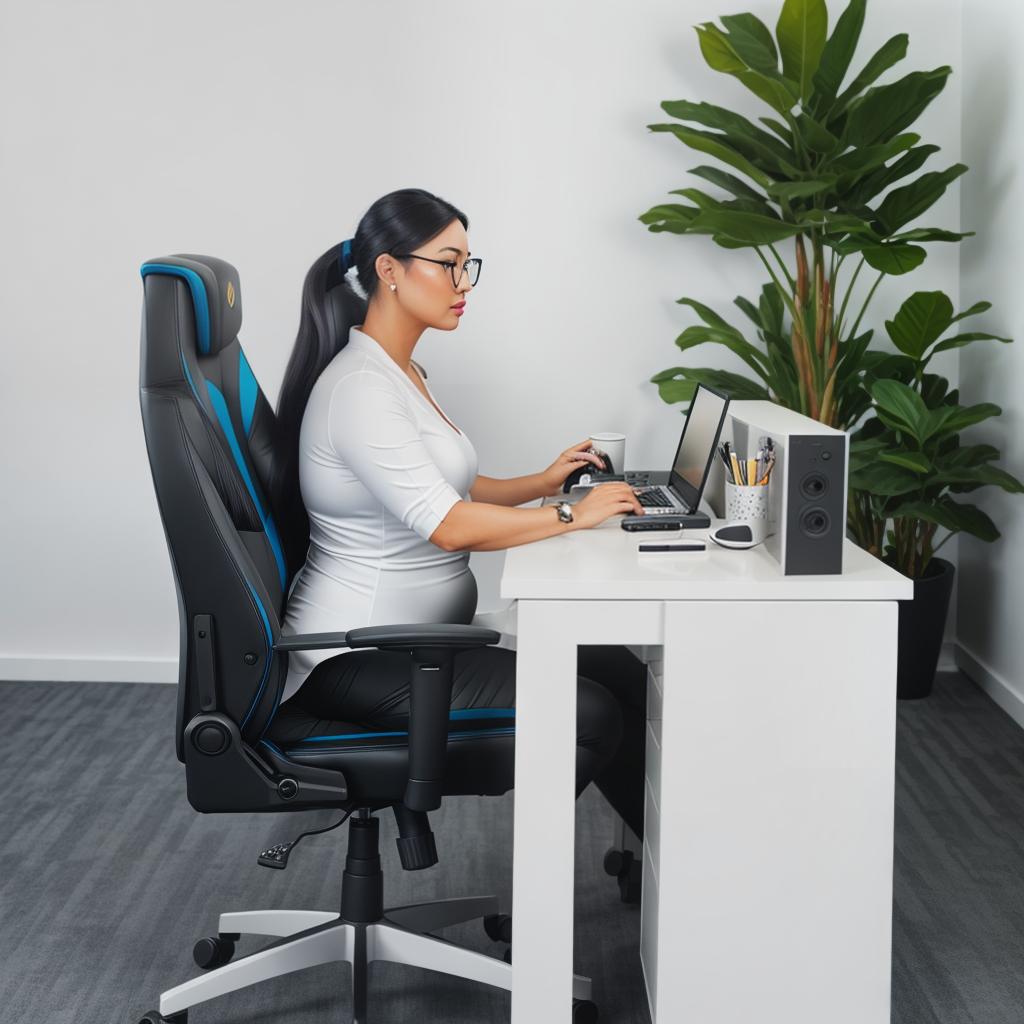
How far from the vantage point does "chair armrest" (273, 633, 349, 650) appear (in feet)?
5.51

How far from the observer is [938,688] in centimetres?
365

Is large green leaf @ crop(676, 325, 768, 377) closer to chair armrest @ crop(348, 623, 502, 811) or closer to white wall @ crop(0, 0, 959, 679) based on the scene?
white wall @ crop(0, 0, 959, 679)

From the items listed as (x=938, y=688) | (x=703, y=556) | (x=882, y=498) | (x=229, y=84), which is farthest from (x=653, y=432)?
(x=703, y=556)

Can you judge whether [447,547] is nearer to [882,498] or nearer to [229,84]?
[882,498]

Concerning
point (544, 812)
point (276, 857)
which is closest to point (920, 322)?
point (544, 812)

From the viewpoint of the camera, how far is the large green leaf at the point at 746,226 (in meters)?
3.10

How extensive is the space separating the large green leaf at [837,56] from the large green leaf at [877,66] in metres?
0.03

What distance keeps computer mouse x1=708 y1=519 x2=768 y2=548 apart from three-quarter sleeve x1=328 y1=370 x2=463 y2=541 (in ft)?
1.40

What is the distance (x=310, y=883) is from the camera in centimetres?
245

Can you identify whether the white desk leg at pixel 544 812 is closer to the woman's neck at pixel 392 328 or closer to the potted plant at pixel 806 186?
the woman's neck at pixel 392 328

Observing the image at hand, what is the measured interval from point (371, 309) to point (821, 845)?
45.6 inches

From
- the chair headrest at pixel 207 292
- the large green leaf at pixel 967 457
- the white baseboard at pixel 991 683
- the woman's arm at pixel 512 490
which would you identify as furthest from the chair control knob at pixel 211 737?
the white baseboard at pixel 991 683

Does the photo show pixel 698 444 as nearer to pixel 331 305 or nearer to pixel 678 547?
pixel 678 547

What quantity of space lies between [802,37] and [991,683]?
1934 mm
